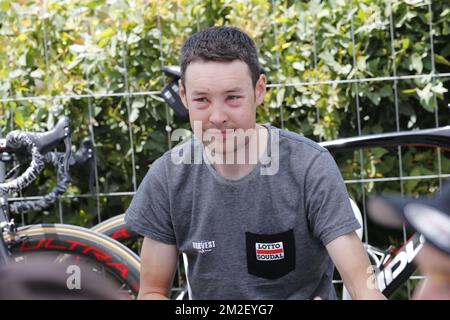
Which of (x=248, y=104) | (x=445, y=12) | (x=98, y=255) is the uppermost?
(x=445, y=12)

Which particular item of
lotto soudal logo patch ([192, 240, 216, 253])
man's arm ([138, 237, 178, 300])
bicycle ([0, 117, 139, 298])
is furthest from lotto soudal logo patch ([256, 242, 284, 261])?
bicycle ([0, 117, 139, 298])

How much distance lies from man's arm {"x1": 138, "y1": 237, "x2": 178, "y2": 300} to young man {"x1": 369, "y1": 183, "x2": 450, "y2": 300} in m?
1.02

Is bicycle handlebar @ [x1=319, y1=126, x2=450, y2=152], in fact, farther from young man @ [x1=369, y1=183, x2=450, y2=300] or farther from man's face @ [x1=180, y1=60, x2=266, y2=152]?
young man @ [x1=369, y1=183, x2=450, y2=300]

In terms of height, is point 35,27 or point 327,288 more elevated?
point 35,27

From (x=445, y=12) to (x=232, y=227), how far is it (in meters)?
1.91

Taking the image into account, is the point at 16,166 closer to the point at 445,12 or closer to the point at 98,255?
the point at 98,255

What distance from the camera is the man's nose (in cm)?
183

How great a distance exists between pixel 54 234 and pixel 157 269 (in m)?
1.31

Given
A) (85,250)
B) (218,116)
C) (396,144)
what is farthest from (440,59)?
(218,116)

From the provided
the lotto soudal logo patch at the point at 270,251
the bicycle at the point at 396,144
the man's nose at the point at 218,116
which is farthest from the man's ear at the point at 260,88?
the bicycle at the point at 396,144

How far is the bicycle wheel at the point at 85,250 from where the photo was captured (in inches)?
121

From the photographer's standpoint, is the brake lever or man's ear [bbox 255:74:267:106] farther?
the brake lever
